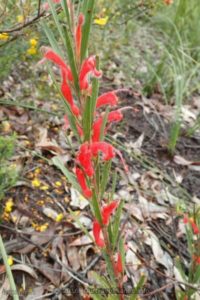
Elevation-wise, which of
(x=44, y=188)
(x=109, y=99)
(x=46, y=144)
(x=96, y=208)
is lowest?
(x=44, y=188)

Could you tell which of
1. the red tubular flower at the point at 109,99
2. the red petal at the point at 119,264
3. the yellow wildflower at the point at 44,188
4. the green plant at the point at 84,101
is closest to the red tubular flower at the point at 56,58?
the green plant at the point at 84,101

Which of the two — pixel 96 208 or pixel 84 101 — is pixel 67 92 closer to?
pixel 84 101

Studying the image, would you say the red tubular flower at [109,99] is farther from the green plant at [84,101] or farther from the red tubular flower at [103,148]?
the red tubular flower at [103,148]

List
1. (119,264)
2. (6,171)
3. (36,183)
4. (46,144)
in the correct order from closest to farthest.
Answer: (119,264) → (6,171) → (36,183) → (46,144)

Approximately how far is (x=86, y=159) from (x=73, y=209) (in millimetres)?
968

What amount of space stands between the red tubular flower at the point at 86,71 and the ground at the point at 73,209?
0.24m

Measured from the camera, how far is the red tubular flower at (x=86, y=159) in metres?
0.81

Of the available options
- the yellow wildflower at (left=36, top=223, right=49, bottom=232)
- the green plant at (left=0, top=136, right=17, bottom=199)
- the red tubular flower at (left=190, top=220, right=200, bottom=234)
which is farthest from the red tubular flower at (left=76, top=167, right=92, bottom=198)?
the yellow wildflower at (left=36, top=223, right=49, bottom=232)

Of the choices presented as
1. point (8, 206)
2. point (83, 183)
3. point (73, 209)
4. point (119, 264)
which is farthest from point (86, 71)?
point (73, 209)

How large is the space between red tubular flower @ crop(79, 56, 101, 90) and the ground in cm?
24

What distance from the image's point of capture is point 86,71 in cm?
78

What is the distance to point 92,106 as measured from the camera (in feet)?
2.69

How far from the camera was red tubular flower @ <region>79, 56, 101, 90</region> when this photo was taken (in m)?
0.77

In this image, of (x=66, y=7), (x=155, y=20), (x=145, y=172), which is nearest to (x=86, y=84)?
(x=66, y=7)
